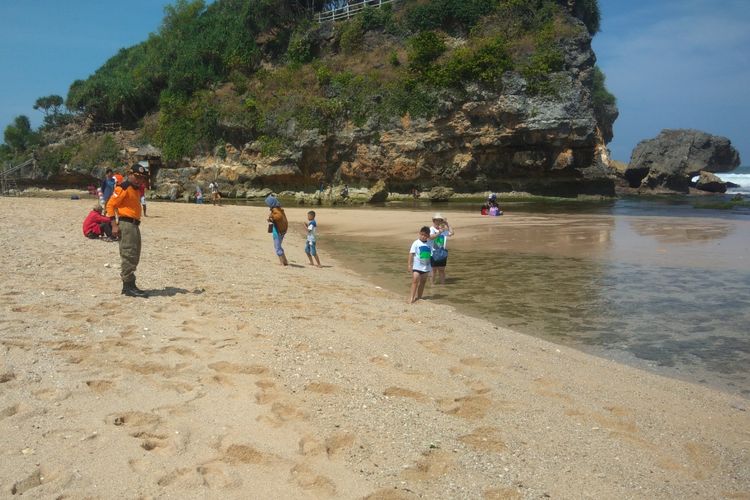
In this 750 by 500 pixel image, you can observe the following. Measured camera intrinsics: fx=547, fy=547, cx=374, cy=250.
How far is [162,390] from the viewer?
156 inches

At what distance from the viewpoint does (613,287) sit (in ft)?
32.7

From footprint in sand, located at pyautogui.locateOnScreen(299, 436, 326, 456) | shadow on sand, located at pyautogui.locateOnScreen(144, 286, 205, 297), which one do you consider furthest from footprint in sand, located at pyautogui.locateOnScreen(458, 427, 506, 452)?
shadow on sand, located at pyautogui.locateOnScreen(144, 286, 205, 297)

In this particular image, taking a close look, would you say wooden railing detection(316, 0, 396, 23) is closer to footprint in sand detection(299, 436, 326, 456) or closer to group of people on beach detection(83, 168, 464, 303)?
group of people on beach detection(83, 168, 464, 303)

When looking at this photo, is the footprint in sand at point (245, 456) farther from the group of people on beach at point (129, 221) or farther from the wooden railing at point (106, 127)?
the wooden railing at point (106, 127)

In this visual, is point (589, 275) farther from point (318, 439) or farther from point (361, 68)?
point (361, 68)

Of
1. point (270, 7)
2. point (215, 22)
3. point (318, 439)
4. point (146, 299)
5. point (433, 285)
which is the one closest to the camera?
point (318, 439)

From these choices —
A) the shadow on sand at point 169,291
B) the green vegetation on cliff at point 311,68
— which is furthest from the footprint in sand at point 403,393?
the green vegetation on cliff at point 311,68

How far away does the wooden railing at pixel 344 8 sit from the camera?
42.9 metres

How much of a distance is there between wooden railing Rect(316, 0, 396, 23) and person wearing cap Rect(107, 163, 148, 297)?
39.0 meters

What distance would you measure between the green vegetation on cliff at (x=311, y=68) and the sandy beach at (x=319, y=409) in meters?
31.7

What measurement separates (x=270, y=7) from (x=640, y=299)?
44.7m

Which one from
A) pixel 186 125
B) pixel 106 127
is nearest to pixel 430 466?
pixel 186 125

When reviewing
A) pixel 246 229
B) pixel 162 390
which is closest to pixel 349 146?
pixel 246 229

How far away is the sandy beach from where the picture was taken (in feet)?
10.0
